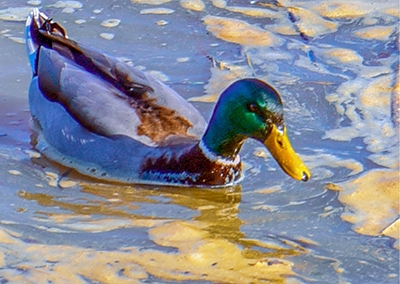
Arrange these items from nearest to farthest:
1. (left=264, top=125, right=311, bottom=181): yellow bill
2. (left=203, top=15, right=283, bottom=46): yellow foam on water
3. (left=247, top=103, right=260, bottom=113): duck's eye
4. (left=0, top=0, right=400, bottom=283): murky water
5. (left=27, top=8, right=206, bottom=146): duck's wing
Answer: (left=0, top=0, right=400, bottom=283): murky water, (left=264, top=125, right=311, bottom=181): yellow bill, (left=247, top=103, right=260, bottom=113): duck's eye, (left=27, top=8, right=206, bottom=146): duck's wing, (left=203, top=15, right=283, bottom=46): yellow foam on water

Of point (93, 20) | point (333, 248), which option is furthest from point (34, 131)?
point (333, 248)

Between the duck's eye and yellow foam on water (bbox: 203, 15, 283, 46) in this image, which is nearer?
the duck's eye

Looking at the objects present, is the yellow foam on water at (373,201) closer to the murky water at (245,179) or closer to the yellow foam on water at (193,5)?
the murky water at (245,179)

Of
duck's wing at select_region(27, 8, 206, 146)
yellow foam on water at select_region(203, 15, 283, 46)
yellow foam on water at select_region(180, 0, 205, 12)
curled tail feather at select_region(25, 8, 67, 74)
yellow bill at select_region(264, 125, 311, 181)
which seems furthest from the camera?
yellow foam on water at select_region(180, 0, 205, 12)

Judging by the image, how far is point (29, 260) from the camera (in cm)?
478

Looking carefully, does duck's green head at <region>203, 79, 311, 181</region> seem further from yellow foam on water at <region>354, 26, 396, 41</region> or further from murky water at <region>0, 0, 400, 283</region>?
yellow foam on water at <region>354, 26, 396, 41</region>

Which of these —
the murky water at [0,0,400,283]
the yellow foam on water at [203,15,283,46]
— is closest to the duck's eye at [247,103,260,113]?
the murky water at [0,0,400,283]

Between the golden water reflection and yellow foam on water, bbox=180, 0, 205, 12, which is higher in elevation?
the golden water reflection

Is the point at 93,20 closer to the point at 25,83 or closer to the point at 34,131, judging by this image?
the point at 25,83

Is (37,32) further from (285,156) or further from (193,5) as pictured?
(285,156)

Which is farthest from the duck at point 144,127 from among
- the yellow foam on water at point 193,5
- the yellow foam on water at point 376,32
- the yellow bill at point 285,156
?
the yellow foam on water at point 376,32

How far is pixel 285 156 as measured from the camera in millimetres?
5691

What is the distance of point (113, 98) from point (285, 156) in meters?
Result: 1.23

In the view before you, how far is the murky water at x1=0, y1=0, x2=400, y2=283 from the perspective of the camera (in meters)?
4.84
